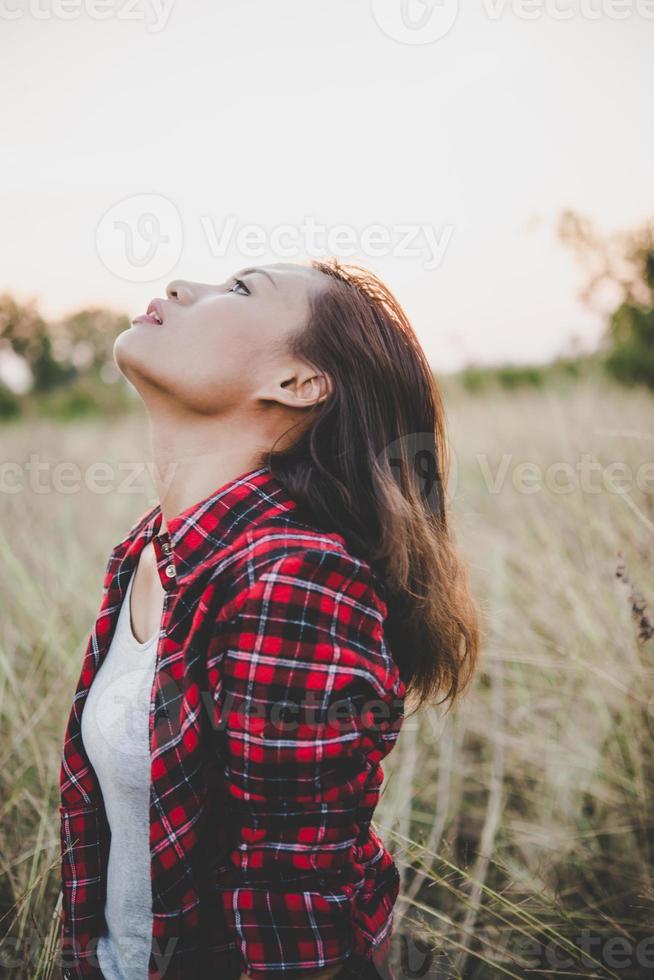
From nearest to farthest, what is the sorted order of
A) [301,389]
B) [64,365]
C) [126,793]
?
[126,793] < [301,389] < [64,365]

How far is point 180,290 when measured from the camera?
53.0 inches

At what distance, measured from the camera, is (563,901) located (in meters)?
2.09

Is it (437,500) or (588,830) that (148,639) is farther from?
(588,830)

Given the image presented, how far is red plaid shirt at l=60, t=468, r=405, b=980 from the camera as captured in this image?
0.96m

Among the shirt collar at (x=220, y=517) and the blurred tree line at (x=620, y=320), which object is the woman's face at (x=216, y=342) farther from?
the blurred tree line at (x=620, y=320)

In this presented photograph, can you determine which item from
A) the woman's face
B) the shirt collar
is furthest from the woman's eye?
the shirt collar

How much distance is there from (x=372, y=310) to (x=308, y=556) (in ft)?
1.91

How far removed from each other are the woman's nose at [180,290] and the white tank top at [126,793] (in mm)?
665

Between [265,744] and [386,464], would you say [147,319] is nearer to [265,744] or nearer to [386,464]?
[386,464]

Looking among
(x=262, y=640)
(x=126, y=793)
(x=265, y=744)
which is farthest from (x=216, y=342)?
(x=126, y=793)

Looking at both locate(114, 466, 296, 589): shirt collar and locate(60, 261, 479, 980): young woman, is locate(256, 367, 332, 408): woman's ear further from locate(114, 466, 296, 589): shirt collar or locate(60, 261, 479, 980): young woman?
locate(114, 466, 296, 589): shirt collar

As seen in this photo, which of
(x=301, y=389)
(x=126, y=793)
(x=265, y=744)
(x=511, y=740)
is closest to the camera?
(x=265, y=744)

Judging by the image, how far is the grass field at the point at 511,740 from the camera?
177 cm

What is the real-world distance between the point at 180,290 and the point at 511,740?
6.34 feet
